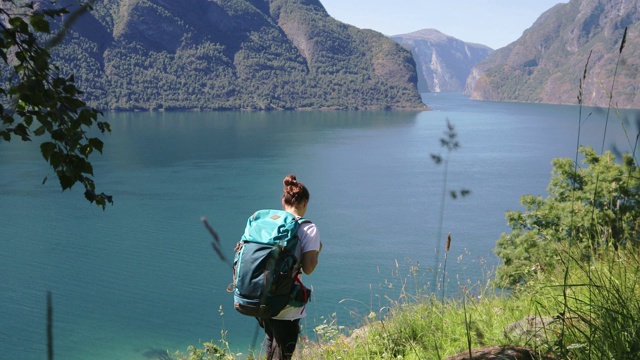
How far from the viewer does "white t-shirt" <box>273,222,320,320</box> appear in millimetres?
2512

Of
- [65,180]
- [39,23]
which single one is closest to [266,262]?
[65,180]

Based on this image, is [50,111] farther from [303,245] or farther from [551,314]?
[551,314]

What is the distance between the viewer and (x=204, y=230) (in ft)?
86.2

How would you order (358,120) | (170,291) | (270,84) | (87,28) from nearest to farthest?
(170,291) < (358,120) < (87,28) < (270,84)

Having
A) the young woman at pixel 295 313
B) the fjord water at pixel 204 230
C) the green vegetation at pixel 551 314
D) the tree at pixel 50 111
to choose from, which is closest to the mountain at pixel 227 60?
the fjord water at pixel 204 230

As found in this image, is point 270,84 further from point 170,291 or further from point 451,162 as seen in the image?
point 170,291

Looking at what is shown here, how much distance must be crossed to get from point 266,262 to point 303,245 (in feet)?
1.04

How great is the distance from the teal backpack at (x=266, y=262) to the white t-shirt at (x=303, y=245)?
0.23ft

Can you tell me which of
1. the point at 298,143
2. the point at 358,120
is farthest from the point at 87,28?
the point at 298,143

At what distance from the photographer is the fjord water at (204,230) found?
51.2 feet

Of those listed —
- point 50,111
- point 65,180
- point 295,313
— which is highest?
point 50,111

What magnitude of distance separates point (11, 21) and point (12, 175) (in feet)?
131

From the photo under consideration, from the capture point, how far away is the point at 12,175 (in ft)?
122

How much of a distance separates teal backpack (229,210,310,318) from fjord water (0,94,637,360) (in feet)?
1.90
